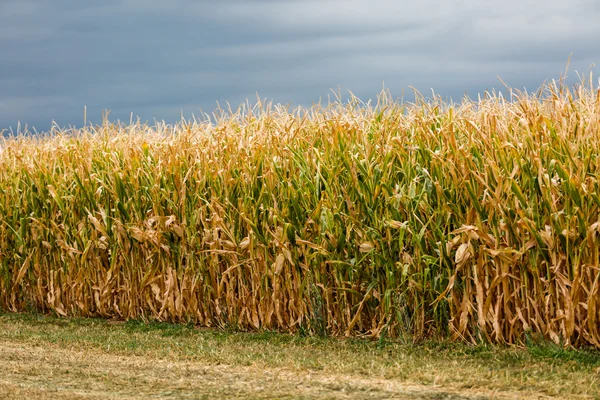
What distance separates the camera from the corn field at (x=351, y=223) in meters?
6.54

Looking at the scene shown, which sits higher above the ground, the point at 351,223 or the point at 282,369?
the point at 351,223

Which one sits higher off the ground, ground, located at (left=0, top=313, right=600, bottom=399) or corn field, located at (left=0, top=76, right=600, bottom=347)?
corn field, located at (left=0, top=76, right=600, bottom=347)

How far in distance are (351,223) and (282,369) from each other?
5.20 feet

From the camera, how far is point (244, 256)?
26.2ft

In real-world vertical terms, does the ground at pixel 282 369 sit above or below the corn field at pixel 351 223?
below

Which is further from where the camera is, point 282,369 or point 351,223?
point 351,223

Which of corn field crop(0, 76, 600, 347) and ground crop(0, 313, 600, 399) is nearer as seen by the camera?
ground crop(0, 313, 600, 399)

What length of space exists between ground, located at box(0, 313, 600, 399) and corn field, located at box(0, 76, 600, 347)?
1.14 feet

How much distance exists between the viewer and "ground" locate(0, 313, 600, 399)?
5.60 m

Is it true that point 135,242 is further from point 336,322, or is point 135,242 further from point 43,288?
point 336,322

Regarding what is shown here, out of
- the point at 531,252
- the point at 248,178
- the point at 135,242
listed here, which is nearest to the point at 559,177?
the point at 531,252

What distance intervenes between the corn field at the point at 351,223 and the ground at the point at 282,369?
0.35m

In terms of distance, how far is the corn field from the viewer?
21.5 feet

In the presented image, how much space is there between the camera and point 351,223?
7.24 metres
